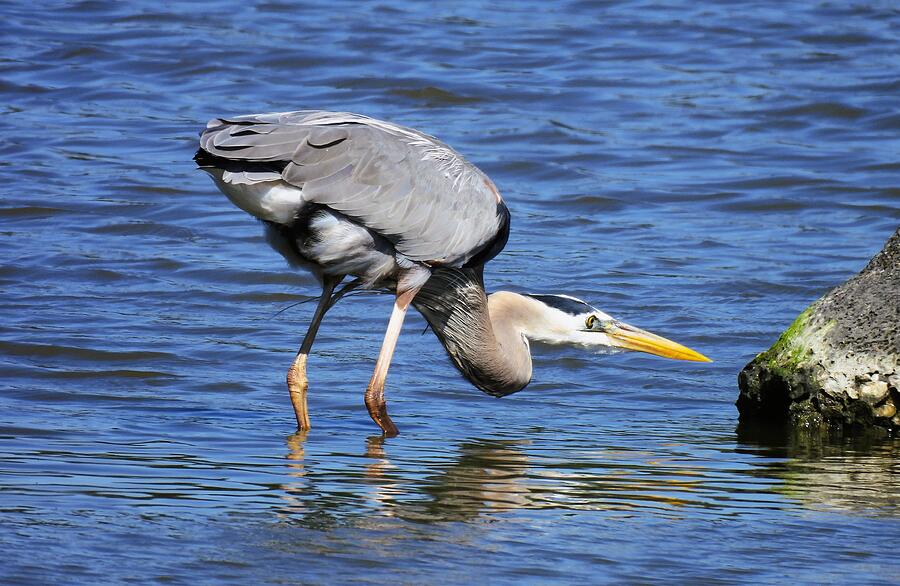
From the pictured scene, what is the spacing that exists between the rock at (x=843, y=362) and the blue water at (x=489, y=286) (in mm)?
221

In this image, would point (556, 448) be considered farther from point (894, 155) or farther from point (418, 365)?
point (894, 155)

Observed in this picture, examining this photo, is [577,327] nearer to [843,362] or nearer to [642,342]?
[642,342]

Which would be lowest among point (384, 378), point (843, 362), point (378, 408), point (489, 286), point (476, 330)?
point (489, 286)

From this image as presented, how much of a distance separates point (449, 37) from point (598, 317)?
12.3 meters

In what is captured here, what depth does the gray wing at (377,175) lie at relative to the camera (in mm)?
7297

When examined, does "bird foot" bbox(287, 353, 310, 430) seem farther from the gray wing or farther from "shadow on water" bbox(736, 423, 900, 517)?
"shadow on water" bbox(736, 423, 900, 517)

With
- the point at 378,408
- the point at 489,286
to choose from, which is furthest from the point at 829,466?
the point at 489,286

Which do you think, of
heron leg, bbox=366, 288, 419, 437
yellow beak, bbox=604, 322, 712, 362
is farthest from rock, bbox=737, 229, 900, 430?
heron leg, bbox=366, 288, 419, 437

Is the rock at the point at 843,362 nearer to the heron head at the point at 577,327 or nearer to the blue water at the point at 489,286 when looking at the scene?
the blue water at the point at 489,286

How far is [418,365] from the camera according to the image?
9.53m

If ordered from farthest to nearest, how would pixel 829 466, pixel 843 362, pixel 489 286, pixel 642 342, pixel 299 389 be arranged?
1. pixel 489 286
2. pixel 642 342
3. pixel 299 389
4. pixel 843 362
5. pixel 829 466

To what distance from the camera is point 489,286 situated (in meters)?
11.5

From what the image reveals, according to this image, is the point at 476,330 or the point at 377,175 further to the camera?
the point at 476,330

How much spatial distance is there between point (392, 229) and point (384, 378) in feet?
2.66
